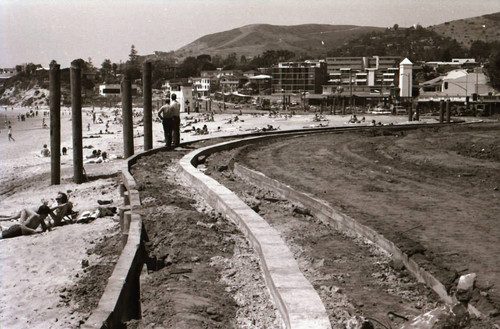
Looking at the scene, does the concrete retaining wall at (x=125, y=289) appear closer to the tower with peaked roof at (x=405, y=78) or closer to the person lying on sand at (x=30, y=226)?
the person lying on sand at (x=30, y=226)

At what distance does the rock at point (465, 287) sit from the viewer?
5579 mm

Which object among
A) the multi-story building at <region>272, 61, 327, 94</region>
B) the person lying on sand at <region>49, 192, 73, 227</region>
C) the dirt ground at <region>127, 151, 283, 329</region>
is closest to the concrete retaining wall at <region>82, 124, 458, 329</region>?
the dirt ground at <region>127, 151, 283, 329</region>

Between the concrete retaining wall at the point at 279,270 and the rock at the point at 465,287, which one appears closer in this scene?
the concrete retaining wall at the point at 279,270

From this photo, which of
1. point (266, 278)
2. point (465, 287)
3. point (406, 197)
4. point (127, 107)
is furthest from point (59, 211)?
point (465, 287)

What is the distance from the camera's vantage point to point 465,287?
18.7ft

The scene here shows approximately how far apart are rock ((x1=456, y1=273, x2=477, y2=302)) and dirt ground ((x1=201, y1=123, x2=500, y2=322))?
8 cm

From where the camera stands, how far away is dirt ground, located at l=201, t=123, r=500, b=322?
6.69 meters

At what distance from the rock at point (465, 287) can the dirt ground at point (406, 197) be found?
0.08m

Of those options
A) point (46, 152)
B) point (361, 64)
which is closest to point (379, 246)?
point (46, 152)

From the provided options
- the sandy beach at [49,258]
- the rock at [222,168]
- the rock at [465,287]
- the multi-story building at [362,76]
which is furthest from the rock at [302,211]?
the multi-story building at [362,76]

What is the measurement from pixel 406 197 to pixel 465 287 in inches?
231

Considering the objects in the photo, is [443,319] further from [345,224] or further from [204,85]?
[204,85]

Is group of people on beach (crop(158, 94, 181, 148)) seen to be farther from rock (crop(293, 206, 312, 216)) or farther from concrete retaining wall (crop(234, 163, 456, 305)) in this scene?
rock (crop(293, 206, 312, 216))

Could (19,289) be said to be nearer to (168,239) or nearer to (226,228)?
(168,239)
